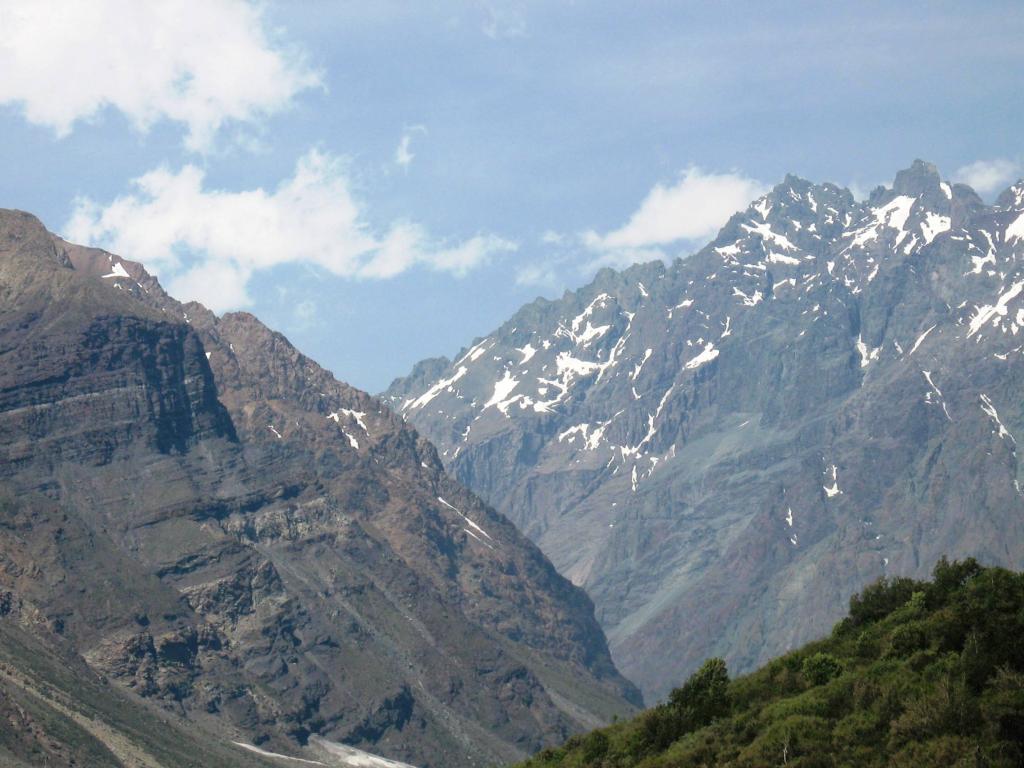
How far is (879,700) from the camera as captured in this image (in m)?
94.4

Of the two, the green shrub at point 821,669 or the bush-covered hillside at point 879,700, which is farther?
the green shrub at point 821,669

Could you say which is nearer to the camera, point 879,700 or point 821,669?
point 879,700

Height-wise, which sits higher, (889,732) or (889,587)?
(889,587)

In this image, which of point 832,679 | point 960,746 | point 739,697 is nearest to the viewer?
point 960,746

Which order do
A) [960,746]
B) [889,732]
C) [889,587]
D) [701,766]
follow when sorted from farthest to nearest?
[889,587] < [701,766] < [889,732] < [960,746]

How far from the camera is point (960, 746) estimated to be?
277ft

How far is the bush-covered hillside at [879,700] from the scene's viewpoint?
284 ft

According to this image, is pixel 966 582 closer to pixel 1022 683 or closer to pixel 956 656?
pixel 956 656

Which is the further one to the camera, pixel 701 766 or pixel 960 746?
pixel 701 766

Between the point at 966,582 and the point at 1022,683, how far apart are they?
3314 cm

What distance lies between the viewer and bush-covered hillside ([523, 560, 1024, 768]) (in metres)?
86.5

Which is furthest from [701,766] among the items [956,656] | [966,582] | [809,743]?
[966,582]

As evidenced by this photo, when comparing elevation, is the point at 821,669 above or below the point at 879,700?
above

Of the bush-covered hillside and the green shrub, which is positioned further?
the green shrub
